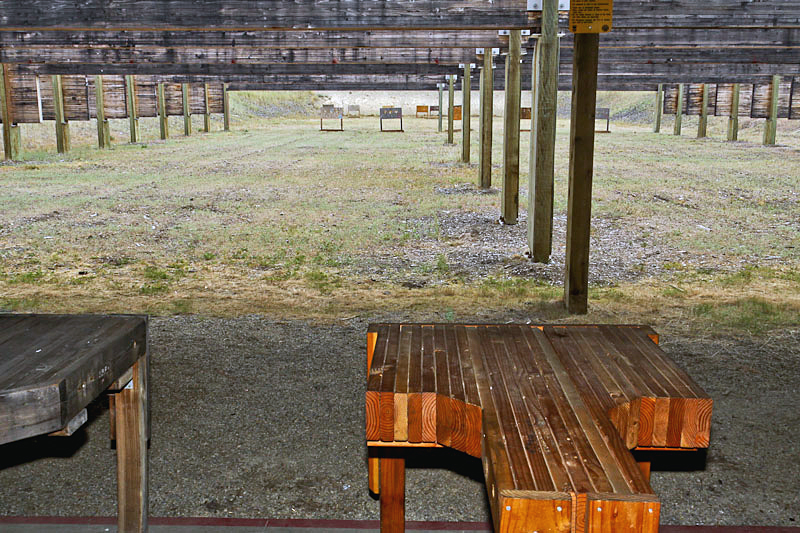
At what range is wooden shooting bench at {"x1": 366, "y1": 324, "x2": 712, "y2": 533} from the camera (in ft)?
6.37

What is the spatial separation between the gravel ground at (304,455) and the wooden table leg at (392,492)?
0.41 m

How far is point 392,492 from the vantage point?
2975 mm

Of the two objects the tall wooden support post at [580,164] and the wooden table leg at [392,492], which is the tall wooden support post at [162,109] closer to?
the tall wooden support post at [580,164]

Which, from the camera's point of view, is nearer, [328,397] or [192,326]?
[328,397]

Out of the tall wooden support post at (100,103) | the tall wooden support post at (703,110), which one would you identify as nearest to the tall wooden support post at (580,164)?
the tall wooden support post at (100,103)

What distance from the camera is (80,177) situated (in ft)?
56.0

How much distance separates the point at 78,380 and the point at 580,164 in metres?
4.62


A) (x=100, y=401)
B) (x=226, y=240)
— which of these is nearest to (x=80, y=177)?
(x=226, y=240)

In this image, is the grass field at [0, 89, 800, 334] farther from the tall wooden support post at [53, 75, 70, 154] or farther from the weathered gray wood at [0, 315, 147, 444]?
the weathered gray wood at [0, 315, 147, 444]

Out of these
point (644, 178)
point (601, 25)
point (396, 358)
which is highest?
point (601, 25)

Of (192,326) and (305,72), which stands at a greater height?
(305,72)

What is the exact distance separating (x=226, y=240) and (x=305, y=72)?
12216 mm

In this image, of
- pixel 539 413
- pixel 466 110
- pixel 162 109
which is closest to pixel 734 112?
pixel 466 110

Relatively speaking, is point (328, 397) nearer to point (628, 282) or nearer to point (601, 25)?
point (601, 25)
